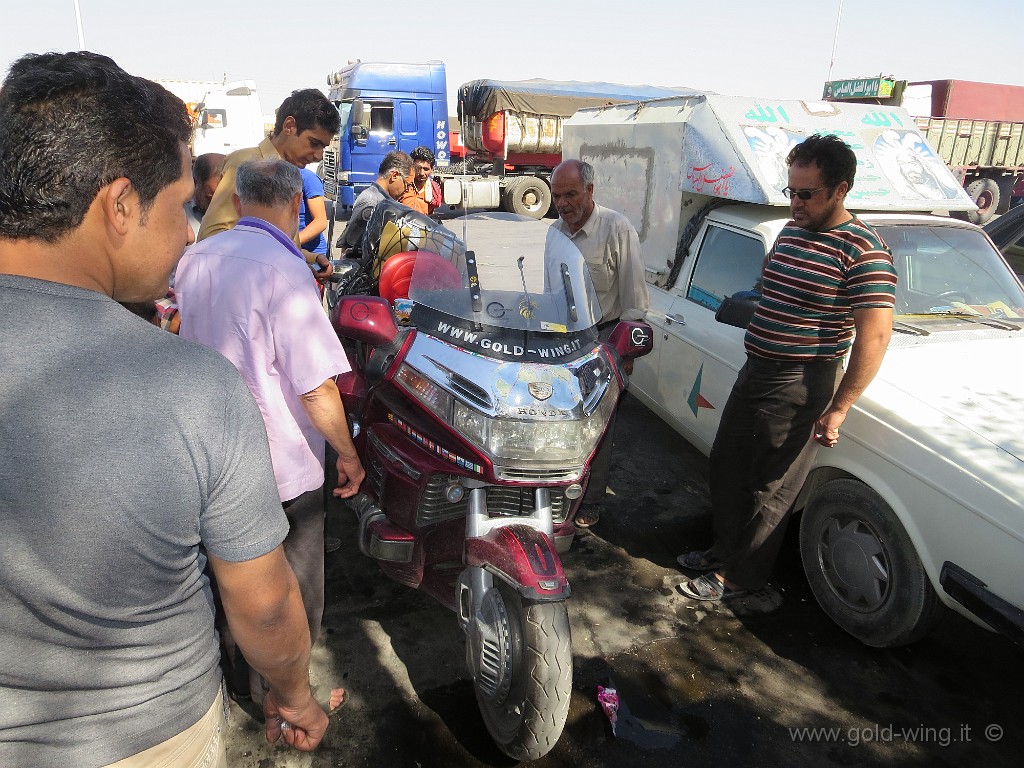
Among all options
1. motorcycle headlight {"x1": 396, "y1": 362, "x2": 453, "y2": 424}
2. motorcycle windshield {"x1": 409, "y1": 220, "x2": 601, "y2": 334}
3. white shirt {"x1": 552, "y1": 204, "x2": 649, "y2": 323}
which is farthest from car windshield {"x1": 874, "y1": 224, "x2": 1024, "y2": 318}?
motorcycle headlight {"x1": 396, "y1": 362, "x2": 453, "y2": 424}

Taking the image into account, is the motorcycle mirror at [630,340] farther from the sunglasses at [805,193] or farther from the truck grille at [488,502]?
the sunglasses at [805,193]

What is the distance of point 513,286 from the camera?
8.80ft

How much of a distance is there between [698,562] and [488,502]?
62.2 inches

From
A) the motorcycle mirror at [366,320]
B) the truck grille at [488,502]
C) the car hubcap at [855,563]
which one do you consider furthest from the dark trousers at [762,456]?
the motorcycle mirror at [366,320]

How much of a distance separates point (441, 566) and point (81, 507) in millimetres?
1900

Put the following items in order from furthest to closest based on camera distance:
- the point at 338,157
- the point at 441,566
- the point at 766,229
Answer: the point at 338,157 < the point at 766,229 < the point at 441,566

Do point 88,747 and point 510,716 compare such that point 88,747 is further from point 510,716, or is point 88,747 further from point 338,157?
point 338,157

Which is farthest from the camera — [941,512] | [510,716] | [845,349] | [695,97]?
[695,97]

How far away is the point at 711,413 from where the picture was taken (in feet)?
12.6

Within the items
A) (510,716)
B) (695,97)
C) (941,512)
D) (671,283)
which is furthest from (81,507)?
(695,97)

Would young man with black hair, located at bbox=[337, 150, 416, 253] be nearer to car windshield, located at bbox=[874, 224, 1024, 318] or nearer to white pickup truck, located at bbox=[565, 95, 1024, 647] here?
white pickup truck, located at bbox=[565, 95, 1024, 647]

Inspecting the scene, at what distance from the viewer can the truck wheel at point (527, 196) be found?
1462 centimetres

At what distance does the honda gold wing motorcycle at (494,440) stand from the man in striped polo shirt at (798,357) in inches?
25.5

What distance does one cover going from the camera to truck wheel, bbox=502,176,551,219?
14620 mm
